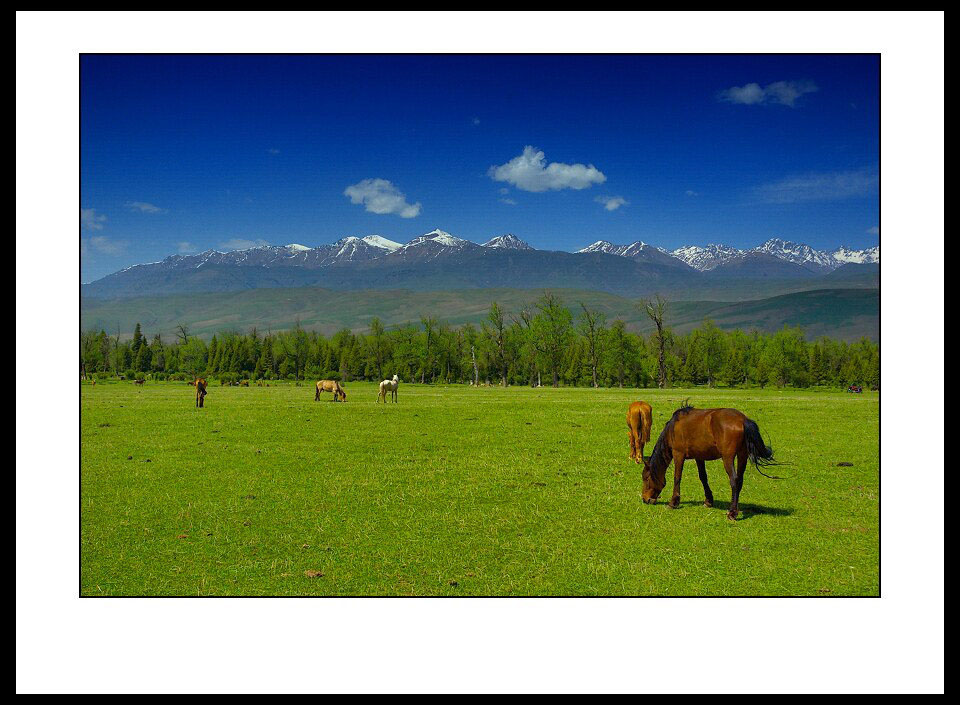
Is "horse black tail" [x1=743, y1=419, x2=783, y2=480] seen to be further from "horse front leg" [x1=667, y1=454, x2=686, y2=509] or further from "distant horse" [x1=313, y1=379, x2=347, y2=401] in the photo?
"distant horse" [x1=313, y1=379, x2=347, y2=401]

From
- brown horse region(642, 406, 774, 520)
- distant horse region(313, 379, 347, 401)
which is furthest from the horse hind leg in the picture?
distant horse region(313, 379, 347, 401)

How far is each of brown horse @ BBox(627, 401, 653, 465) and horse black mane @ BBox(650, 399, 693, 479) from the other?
5.05 meters

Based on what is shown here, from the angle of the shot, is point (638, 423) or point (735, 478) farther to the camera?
point (638, 423)

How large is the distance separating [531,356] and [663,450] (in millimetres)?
85753

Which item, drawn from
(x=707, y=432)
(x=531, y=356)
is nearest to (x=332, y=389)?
(x=531, y=356)

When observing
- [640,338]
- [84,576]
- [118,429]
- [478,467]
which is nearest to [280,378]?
[640,338]

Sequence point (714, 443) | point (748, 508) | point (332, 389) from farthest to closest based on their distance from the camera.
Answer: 1. point (332, 389)
2. point (748, 508)
3. point (714, 443)

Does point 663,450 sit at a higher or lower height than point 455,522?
higher

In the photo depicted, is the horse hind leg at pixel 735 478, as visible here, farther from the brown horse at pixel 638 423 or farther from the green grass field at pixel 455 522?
the brown horse at pixel 638 423

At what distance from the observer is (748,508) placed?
1346 centimetres

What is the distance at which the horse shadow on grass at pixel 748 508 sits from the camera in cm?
1296

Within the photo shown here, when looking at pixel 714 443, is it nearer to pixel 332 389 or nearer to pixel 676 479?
pixel 676 479
